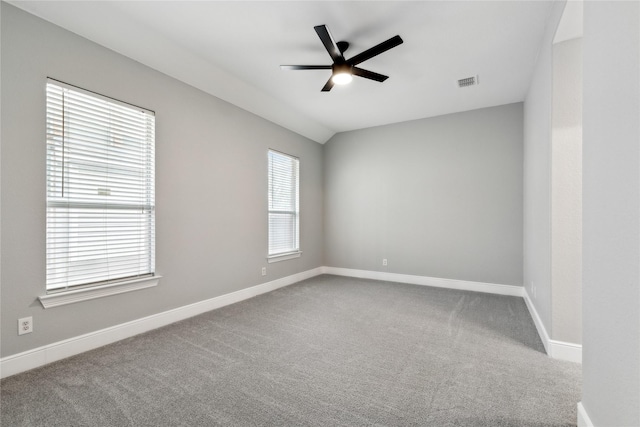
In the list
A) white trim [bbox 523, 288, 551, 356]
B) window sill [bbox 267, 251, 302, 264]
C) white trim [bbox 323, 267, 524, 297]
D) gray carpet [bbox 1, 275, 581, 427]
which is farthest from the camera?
window sill [bbox 267, 251, 302, 264]

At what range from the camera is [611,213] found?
1225 millimetres

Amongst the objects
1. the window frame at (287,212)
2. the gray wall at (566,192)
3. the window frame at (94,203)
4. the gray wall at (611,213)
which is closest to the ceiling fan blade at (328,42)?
the gray wall at (611,213)

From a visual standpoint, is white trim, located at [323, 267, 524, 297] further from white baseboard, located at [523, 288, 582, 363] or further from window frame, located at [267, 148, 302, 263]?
white baseboard, located at [523, 288, 582, 363]

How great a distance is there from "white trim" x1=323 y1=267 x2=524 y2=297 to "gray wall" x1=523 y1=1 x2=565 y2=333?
1.07 metres

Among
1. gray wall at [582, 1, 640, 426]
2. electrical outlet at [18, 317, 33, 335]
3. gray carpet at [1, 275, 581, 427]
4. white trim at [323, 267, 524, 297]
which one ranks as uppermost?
gray wall at [582, 1, 640, 426]

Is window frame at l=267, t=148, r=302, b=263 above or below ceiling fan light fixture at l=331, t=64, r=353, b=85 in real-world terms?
below

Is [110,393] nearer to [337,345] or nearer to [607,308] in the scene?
[337,345]

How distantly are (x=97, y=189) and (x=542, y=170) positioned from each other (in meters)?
4.23

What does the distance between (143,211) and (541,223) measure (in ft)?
13.2

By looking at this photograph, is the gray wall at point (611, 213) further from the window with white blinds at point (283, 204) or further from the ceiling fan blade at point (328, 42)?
the window with white blinds at point (283, 204)

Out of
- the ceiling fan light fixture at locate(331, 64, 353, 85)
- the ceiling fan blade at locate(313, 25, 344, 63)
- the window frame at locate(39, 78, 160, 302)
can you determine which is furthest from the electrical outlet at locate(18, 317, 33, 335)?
the ceiling fan light fixture at locate(331, 64, 353, 85)

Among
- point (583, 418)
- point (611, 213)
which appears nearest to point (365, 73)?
point (611, 213)

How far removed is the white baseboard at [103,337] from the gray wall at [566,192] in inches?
140

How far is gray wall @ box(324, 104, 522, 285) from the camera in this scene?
4465 mm
